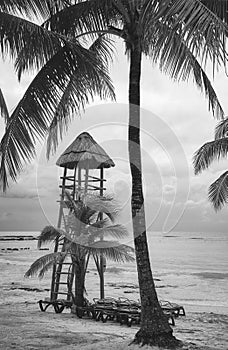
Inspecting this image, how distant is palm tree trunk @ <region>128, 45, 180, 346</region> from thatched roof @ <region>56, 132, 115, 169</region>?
17.8 ft

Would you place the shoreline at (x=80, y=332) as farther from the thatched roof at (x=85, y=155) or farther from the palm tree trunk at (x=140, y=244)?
the thatched roof at (x=85, y=155)

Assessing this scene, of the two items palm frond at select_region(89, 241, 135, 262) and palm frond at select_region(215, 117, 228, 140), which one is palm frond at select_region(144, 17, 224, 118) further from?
palm frond at select_region(215, 117, 228, 140)

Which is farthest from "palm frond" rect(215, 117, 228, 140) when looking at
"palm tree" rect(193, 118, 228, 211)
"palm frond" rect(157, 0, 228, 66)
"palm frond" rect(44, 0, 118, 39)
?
"palm frond" rect(157, 0, 228, 66)

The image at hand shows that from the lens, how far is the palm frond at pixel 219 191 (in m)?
18.8

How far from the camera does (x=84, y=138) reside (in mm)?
14906

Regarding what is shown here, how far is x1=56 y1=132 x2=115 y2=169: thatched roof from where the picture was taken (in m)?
14.4

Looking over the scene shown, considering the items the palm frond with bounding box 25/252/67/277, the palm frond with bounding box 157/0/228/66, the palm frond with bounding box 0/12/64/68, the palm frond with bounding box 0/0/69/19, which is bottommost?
the palm frond with bounding box 25/252/67/277

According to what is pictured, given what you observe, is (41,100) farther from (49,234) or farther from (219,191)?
(219,191)

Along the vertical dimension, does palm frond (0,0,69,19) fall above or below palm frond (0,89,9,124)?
above

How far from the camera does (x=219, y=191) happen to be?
61.4 feet

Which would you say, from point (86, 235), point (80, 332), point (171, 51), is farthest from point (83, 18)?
point (80, 332)

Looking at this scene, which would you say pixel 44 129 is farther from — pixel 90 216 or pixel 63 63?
pixel 90 216

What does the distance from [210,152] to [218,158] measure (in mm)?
474

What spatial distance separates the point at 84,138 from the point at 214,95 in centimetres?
515
